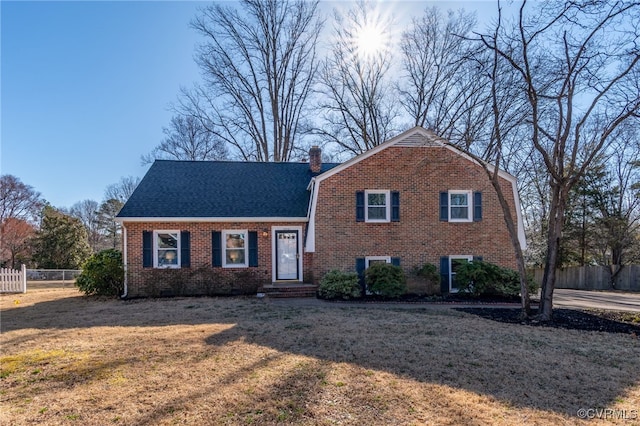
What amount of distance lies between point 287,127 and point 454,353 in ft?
75.1

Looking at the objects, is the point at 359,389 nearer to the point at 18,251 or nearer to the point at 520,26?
the point at 520,26

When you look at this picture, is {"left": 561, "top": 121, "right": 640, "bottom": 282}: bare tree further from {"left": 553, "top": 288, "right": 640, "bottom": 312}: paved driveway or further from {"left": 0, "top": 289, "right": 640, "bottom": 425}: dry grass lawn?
{"left": 0, "top": 289, "right": 640, "bottom": 425}: dry grass lawn

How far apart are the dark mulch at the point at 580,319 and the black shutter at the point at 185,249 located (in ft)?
30.1

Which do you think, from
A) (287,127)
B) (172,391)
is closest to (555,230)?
(172,391)

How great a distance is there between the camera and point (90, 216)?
144 feet

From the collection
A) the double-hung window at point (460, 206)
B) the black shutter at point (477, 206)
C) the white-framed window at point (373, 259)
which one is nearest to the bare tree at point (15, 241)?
the white-framed window at point (373, 259)

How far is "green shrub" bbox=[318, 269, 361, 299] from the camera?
39.6ft

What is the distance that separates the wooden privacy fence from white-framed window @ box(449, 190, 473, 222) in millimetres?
11392

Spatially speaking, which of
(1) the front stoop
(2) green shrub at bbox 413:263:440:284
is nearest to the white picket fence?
(1) the front stoop

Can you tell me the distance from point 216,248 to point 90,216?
1497 inches

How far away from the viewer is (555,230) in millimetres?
9102

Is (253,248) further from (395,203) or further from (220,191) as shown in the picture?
(395,203)

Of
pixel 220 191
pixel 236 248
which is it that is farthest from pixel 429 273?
pixel 220 191

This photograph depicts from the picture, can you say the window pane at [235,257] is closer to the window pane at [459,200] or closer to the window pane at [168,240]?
the window pane at [168,240]
